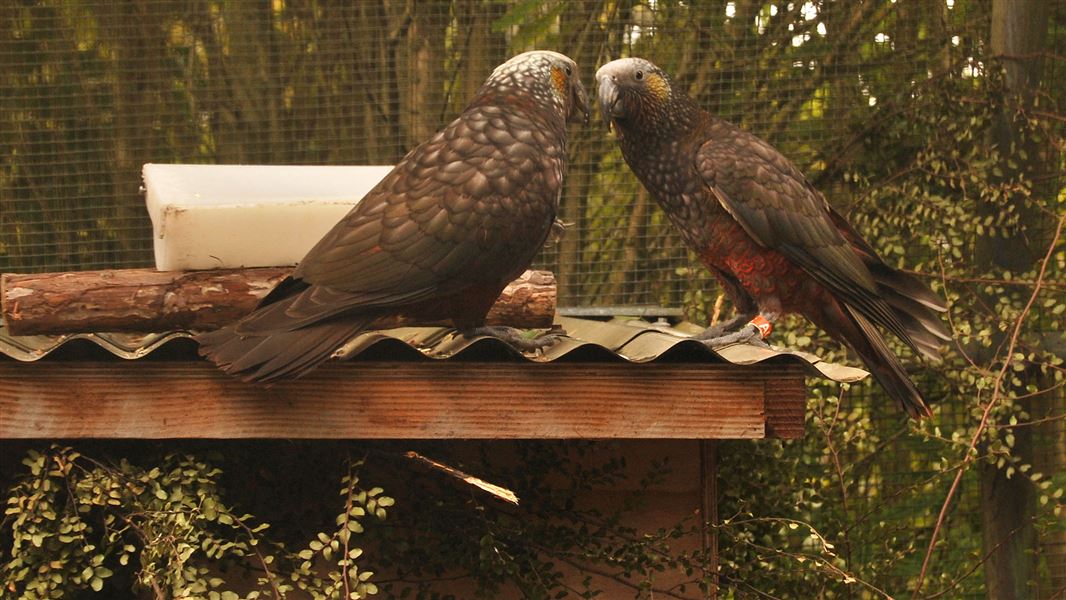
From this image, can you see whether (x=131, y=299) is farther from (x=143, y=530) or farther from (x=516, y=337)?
(x=516, y=337)

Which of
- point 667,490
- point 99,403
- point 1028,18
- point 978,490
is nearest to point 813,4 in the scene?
point 1028,18

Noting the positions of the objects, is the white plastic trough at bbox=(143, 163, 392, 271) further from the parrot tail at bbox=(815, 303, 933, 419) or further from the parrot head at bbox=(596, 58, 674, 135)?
the parrot tail at bbox=(815, 303, 933, 419)

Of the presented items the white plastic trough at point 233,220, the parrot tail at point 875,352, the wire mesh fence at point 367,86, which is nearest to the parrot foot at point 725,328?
the parrot tail at point 875,352

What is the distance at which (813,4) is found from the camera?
3854 millimetres

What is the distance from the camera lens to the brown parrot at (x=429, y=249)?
6.00 feet

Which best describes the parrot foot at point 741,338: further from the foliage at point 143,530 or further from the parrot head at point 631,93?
the foliage at point 143,530

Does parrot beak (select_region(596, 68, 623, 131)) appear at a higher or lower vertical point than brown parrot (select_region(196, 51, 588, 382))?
higher

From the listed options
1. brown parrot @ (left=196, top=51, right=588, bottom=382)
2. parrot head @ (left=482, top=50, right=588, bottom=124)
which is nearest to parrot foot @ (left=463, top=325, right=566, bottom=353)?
brown parrot @ (left=196, top=51, right=588, bottom=382)

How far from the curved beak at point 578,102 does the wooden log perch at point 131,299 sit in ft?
1.80

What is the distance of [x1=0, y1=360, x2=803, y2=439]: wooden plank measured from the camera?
6.28ft

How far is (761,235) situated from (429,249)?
→ 919mm

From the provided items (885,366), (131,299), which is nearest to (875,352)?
(885,366)

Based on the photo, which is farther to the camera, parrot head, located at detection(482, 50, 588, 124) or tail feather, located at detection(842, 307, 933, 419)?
tail feather, located at detection(842, 307, 933, 419)

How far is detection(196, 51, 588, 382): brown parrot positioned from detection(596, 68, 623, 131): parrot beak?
573 millimetres
